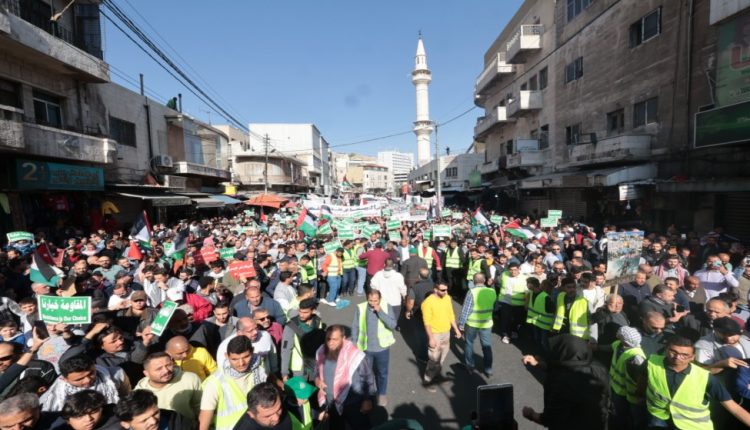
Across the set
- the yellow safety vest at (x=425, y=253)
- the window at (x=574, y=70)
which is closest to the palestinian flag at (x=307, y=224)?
the yellow safety vest at (x=425, y=253)

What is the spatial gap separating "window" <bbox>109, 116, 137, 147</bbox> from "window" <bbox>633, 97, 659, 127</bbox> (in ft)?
77.2

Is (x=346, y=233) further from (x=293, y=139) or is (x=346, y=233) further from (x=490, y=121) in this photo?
(x=293, y=139)

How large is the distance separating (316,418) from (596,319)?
12.9 ft

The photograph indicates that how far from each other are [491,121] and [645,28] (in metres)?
15.3

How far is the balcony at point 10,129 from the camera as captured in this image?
408 inches

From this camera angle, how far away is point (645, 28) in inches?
580

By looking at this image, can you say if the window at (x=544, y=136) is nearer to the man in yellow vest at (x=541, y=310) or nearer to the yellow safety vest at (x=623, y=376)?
the man in yellow vest at (x=541, y=310)

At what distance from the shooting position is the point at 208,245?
9133 millimetres

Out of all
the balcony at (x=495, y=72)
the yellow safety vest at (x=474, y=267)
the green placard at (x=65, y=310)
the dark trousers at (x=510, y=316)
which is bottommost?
the dark trousers at (x=510, y=316)

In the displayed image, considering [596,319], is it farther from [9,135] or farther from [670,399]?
[9,135]

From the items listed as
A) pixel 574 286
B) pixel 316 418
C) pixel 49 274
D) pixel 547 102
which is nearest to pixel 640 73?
pixel 547 102

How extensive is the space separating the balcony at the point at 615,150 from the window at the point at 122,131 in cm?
2254

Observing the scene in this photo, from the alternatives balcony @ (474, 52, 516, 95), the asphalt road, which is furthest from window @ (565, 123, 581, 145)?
the asphalt road

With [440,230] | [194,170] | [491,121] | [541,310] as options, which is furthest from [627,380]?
[491,121]
